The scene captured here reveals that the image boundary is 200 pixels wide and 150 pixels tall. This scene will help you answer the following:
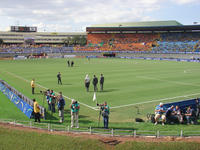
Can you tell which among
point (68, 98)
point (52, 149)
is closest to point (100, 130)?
point (52, 149)

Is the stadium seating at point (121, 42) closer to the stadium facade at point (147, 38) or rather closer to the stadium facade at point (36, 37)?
the stadium facade at point (147, 38)

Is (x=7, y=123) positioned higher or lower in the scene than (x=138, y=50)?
lower

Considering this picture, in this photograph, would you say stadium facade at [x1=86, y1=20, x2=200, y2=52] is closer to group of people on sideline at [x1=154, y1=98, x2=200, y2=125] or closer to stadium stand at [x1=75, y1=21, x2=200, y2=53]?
stadium stand at [x1=75, y1=21, x2=200, y2=53]

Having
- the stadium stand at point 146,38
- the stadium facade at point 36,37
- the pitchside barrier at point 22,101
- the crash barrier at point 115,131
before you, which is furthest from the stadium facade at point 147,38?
the crash barrier at point 115,131

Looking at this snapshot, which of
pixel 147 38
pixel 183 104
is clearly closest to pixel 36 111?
pixel 183 104

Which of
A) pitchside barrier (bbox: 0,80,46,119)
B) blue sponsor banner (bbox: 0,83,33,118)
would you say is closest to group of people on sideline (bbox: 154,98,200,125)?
pitchside barrier (bbox: 0,80,46,119)

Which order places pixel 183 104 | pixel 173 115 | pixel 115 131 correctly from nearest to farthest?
pixel 115 131
pixel 173 115
pixel 183 104

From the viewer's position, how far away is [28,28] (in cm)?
13800

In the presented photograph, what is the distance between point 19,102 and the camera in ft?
51.3

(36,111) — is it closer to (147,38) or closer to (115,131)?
(115,131)

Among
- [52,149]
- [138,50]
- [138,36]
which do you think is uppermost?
[138,36]

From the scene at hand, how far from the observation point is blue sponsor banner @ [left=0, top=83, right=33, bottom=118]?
13.8 m

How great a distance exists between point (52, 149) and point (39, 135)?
125cm

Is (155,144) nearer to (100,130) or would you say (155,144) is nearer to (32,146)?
(100,130)
